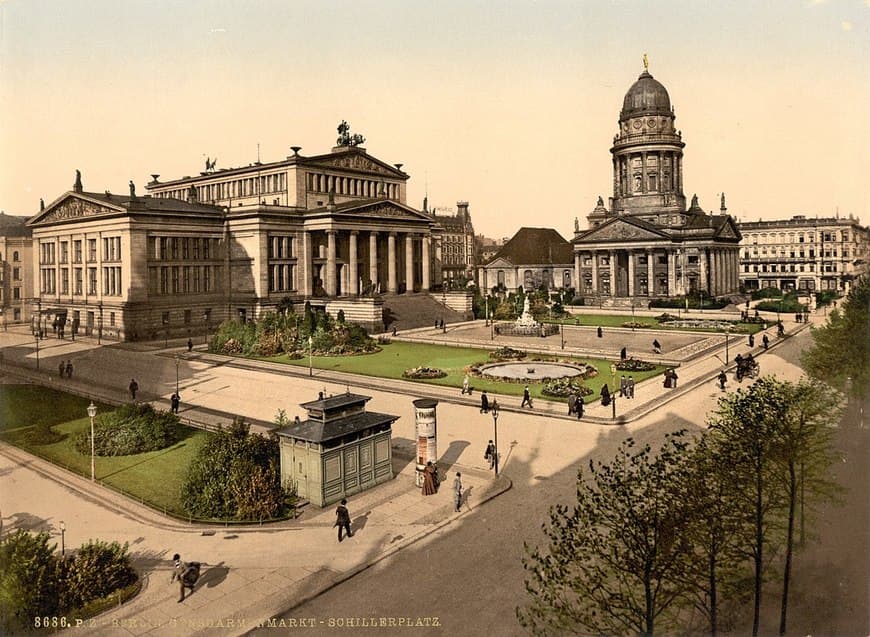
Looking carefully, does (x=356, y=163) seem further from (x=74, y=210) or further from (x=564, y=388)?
(x=564, y=388)

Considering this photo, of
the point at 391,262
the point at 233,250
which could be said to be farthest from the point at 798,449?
the point at 391,262

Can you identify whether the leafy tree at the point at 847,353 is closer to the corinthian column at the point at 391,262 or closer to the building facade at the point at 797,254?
the corinthian column at the point at 391,262

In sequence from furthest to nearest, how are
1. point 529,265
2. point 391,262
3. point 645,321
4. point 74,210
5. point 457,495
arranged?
point 529,265
point 391,262
point 645,321
point 74,210
point 457,495

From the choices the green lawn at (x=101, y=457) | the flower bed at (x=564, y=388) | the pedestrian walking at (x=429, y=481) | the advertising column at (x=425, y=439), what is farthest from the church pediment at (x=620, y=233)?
the pedestrian walking at (x=429, y=481)

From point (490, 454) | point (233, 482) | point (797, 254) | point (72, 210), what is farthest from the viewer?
point (797, 254)

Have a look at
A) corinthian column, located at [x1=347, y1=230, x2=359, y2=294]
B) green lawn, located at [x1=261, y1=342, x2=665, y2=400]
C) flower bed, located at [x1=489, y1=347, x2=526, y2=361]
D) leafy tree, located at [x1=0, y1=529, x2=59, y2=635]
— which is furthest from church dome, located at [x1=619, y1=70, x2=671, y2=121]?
leafy tree, located at [x1=0, y1=529, x2=59, y2=635]

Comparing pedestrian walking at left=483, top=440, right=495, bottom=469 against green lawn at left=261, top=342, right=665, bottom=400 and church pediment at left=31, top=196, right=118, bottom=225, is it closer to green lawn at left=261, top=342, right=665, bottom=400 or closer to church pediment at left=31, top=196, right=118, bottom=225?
green lawn at left=261, top=342, right=665, bottom=400
